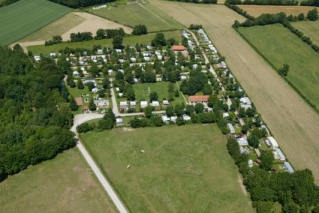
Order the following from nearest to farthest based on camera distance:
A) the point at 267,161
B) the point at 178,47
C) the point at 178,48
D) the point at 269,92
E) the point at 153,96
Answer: the point at 267,161, the point at 153,96, the point at 269,92, the point at 178,48, the point at 178,47

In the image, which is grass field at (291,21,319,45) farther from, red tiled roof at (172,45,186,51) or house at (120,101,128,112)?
house at (120,101,128,112)

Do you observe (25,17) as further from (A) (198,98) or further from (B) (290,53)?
(B) (290,53)

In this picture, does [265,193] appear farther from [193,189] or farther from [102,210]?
[102,210]

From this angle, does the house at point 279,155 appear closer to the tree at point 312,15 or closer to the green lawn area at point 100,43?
the green lawn area at point 100,43

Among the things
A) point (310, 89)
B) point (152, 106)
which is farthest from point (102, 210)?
point (310, 89)

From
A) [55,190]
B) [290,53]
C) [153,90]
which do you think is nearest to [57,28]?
[153,90]

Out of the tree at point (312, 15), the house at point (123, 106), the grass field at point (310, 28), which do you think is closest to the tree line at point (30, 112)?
the house at point (123, 106)
